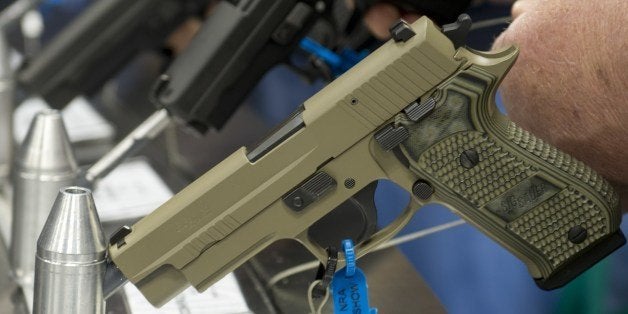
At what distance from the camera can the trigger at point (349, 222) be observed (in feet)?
3.92

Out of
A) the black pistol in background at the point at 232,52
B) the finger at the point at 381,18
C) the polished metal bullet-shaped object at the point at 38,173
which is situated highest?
the polished metal bullet-shaped object at the point at 38,173

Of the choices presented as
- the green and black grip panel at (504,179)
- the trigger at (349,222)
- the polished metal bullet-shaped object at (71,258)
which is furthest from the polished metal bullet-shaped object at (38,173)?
the green and black grip panel at (504,179)

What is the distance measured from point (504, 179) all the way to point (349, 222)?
197 mm

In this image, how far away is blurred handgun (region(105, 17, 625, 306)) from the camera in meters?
1.10

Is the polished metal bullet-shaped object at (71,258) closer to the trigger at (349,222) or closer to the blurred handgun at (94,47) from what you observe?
the trigger at (349,222)

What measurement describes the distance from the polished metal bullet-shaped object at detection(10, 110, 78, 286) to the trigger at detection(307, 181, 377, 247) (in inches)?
16.6

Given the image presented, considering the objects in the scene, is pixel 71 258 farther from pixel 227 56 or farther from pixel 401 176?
pixel 227 56

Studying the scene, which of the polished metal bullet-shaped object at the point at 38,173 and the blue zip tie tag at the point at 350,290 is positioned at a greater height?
the polished metal bullet-shaped object at the point at 38,173

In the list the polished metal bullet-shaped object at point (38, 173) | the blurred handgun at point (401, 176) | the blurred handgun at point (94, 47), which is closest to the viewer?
the blurred handgun at point (401, 176)

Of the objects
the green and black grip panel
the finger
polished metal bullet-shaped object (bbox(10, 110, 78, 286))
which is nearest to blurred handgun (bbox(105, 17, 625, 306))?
the green and black grip panel

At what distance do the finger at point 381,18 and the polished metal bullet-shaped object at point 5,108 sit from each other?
0.67 metres

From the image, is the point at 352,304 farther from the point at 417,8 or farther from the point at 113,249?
the point at 417,8

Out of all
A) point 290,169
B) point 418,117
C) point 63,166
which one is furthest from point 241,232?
point 63,166

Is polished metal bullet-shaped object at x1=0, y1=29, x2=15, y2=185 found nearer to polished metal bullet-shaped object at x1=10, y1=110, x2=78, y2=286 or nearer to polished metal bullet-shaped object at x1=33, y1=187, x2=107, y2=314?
polished metal bullet-shaped object at x1=10, y1=110, x2=78, y2=286
